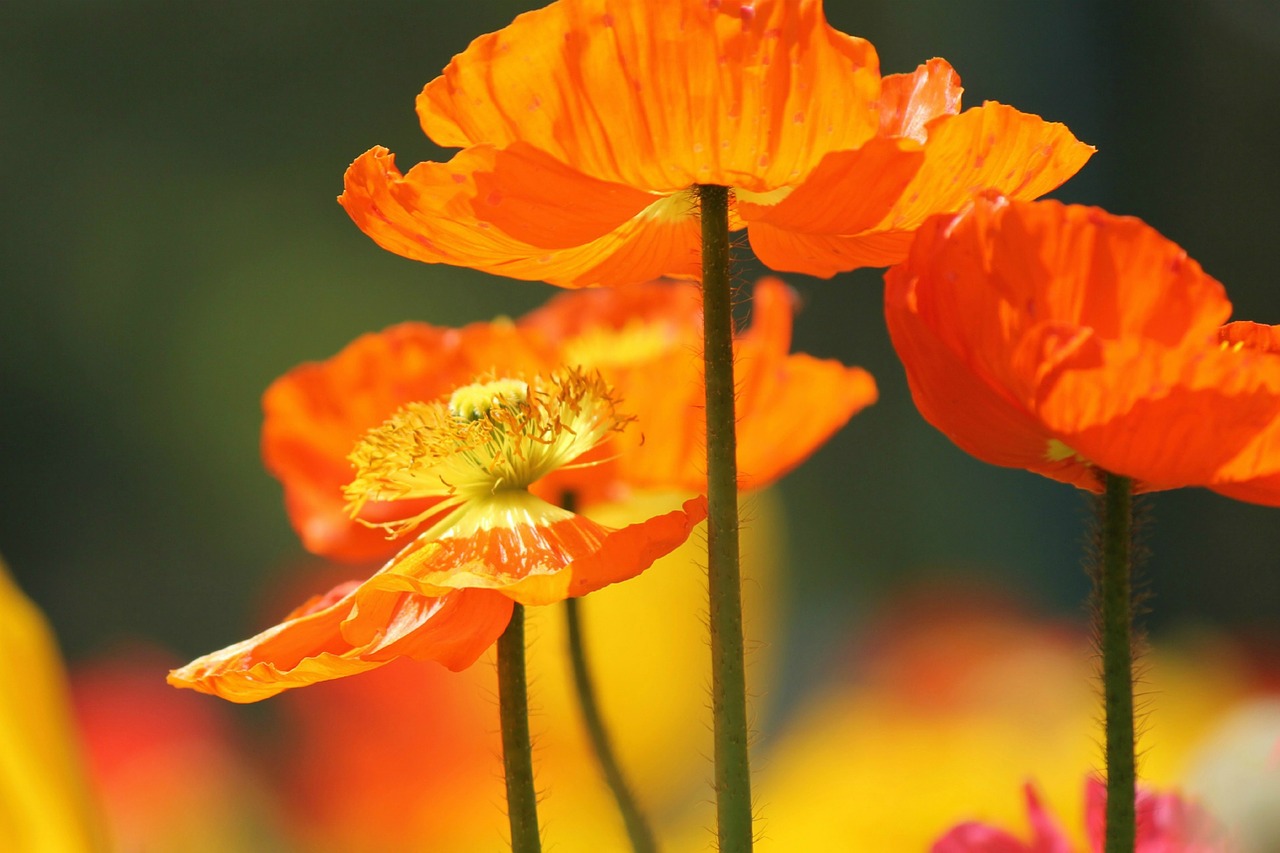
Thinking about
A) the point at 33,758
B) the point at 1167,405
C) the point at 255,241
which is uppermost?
the point at 255,241

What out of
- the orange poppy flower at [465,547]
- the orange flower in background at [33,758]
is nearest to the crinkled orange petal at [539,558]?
the orange poppy flower at [465,547]

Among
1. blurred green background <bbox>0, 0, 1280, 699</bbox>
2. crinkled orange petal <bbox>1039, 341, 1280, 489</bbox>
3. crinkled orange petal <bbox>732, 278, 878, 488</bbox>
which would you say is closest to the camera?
crinkled orange petal <bbox>1039, 341, 1280, 489</bbox>

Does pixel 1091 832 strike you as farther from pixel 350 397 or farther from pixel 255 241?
pixel 255 241

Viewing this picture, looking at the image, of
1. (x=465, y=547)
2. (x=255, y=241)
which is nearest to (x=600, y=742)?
(x=465, y=547)

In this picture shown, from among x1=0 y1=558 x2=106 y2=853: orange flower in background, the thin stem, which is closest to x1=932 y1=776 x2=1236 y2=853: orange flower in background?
the thin stem

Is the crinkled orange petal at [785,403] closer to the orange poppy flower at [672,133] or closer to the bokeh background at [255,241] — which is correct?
the orange poppy flower at [672,133]

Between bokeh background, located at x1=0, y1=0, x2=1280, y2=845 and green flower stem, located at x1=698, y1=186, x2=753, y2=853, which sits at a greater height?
bokeh background, located at x1=0, y1=0, x2=1280, y2=845

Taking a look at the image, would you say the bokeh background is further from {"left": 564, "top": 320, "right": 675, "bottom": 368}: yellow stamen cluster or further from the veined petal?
the veined petal

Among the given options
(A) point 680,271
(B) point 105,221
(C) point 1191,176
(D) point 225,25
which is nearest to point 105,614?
(B) point 105,221

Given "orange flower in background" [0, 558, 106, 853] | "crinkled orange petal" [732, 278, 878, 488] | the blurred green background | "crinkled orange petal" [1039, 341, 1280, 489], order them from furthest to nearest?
1. the blurred green background
2. "orange flower in background" [0, 558, 106, 853]
3. "crinkled orange petal" [732, 278, 878, 488]
4. "crinkled orange petal" [1039, 341, 1280, 489]
